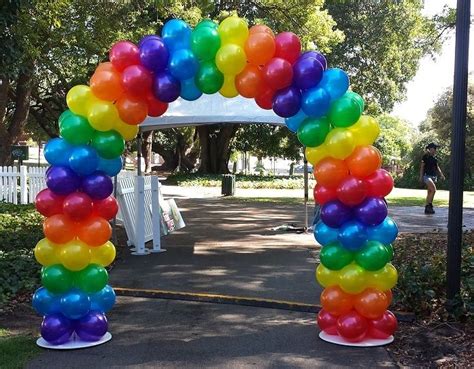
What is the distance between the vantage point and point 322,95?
497cm

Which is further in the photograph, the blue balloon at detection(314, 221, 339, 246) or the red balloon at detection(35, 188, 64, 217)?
the blue balloon at detection(314, 221, 339, 246)

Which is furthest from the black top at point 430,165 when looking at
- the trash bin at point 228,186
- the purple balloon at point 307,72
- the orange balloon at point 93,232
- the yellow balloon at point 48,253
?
the yellow balloon at point 48,253

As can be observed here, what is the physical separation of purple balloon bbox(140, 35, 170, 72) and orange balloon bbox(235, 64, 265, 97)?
2.35ft

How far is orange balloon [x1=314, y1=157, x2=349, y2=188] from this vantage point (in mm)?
5051

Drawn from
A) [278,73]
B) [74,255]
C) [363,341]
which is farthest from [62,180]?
[363,341]

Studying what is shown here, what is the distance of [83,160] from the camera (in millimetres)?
4984

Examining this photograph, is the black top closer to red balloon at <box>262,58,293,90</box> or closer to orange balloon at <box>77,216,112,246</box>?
red balloon at <box>262,58,293,90</box>

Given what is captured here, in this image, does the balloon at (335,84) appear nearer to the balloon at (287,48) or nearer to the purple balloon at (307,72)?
the purple balloon at (307,72)

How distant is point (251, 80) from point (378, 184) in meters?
1.53

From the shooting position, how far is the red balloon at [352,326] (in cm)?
505

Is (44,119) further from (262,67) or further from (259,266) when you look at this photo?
(262,67)

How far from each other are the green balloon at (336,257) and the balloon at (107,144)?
2220 mm

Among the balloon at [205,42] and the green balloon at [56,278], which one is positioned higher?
the balloon at [205,42]

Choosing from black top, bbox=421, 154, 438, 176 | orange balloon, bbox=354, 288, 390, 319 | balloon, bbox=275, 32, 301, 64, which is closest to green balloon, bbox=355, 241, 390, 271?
orange balloon, bbox=354, 288, 390, 319
